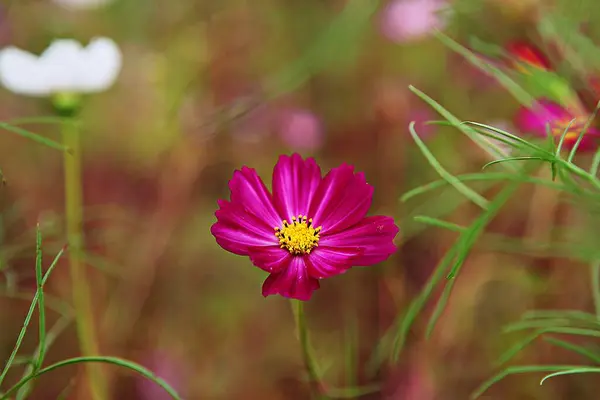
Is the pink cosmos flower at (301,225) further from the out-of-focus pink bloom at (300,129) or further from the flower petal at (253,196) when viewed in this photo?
the out-of-focus pink bloom at (300,129)

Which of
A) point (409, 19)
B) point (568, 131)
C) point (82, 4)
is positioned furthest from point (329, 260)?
point (82, 4)

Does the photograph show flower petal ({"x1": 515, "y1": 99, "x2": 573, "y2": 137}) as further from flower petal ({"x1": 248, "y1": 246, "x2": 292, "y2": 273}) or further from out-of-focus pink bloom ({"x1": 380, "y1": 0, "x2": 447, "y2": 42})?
out-of-focus pink bloom ({"x1": 380, "y1": 0, "x2": 447, "y2": 42})

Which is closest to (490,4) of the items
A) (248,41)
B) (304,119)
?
(304,119)

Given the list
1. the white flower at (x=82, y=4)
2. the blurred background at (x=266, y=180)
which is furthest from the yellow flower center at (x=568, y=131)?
the white flower at (x=82, y=4)

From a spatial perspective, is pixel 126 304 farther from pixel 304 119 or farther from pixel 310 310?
pixel 304 119

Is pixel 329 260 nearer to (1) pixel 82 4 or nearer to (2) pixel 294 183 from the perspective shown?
(2) pixel 294 183

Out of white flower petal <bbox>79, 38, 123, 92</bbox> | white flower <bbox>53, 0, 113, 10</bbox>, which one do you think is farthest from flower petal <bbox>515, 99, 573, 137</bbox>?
white flower <bbox>53, 0, 113, 10</bbox>
